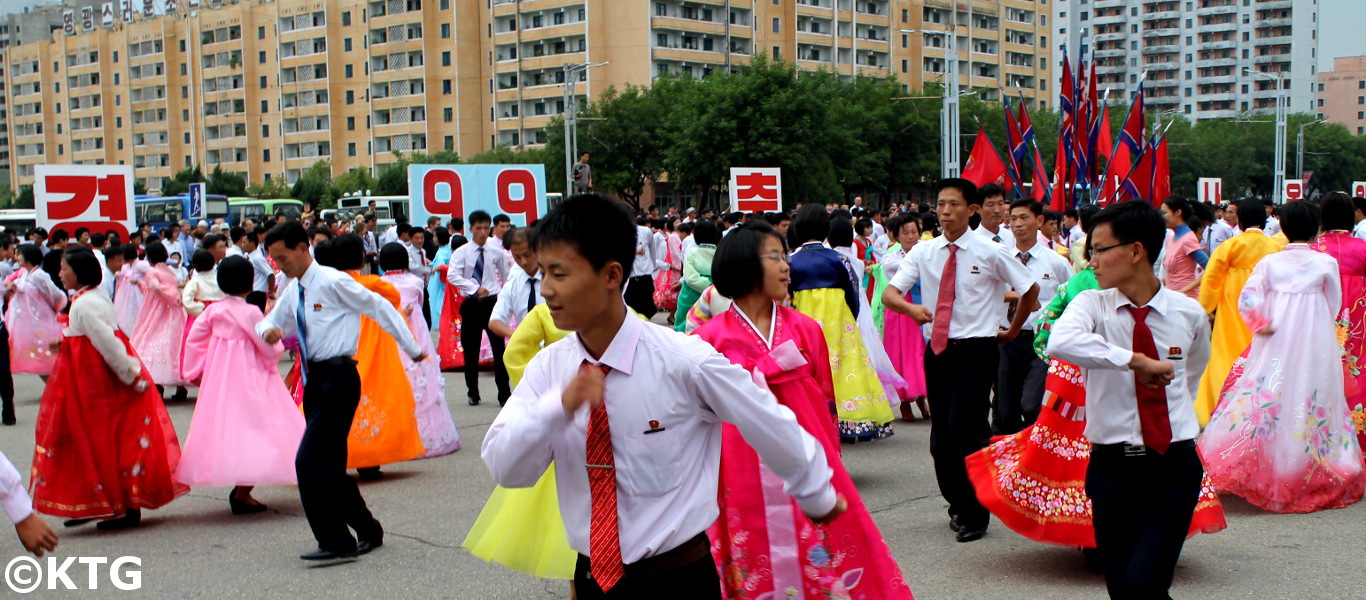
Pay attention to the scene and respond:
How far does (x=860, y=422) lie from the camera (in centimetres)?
827

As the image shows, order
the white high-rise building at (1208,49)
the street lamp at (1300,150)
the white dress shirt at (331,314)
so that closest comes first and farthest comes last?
the white dress shirt at (331,314), the street lamp at (1300,150), the white high-rise building at (1208,49)

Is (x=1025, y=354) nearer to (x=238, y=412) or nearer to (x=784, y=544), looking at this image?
(x=784, y=544)

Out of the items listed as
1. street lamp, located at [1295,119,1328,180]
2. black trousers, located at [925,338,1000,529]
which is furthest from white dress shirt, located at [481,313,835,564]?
street lamp, located at [1295,119,1328,180]

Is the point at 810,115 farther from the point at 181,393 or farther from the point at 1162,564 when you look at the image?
the point at 1162,564

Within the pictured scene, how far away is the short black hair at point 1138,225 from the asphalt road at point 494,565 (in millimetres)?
1842

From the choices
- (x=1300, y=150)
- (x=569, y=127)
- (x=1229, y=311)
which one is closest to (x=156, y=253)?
(x=1229, y=311)

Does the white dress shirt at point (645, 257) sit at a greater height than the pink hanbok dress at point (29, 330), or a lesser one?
greater

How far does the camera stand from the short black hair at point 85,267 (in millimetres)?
7367

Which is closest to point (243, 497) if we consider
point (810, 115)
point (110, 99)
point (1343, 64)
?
point (810, 115)

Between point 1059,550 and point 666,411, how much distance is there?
12.2 ft

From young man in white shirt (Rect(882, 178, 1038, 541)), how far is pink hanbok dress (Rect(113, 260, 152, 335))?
10911 mm

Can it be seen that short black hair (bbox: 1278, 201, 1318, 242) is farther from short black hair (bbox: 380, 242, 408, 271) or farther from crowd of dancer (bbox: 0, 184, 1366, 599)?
short black hair (bbox: 380, 242, 408, 271)

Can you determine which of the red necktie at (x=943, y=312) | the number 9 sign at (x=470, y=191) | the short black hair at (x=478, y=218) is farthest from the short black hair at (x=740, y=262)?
the number 9 sign at (x=470, y=191)

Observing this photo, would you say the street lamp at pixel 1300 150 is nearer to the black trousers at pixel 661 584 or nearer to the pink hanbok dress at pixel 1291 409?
the pink hanbok dress at pixel 1291 409
